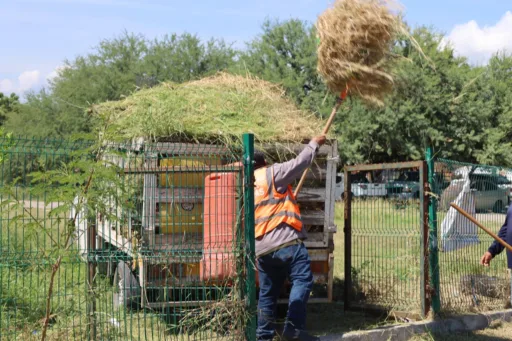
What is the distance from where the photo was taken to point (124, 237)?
6242 millimetres

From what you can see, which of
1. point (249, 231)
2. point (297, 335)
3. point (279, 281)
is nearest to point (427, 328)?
point (297, 335)

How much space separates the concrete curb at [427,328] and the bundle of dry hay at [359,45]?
8.09 ft

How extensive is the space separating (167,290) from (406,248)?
331 centimetres

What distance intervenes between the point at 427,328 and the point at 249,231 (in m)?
2.57

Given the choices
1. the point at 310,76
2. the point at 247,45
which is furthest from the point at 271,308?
the point at 247,45

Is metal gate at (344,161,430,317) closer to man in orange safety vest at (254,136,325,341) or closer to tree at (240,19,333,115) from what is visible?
man in orange safety vest at (254,136,325,341)

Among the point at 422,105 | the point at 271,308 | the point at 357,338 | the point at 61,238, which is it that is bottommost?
the point at 357,338

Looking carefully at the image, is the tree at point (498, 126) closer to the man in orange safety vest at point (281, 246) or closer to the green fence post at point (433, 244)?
the green fence post at point (433, 244)

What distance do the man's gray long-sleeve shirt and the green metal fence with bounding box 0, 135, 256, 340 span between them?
9.7 inches

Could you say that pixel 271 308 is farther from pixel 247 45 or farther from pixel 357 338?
pixel 247 45

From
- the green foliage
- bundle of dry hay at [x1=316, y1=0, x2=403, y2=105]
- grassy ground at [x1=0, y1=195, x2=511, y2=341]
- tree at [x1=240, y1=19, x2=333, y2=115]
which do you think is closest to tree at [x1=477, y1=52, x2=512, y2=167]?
the green foliage

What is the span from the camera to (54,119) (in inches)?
1524

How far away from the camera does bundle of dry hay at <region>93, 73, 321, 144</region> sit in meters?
6.43

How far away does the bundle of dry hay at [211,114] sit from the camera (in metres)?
6.43
